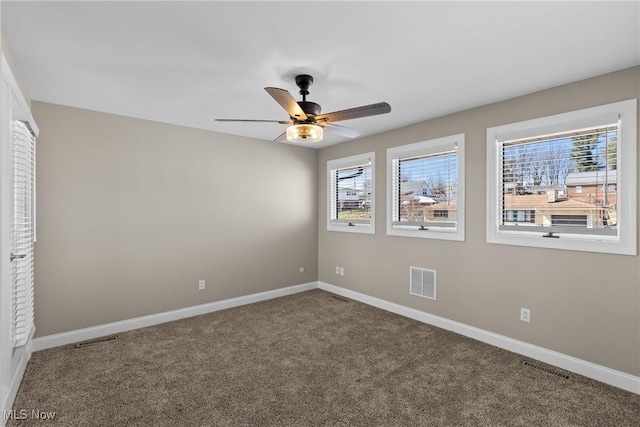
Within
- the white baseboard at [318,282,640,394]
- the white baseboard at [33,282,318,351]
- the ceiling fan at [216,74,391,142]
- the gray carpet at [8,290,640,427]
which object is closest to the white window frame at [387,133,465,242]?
the white baseboard at [318,282,640,394]

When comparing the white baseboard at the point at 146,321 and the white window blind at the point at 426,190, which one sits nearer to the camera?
the white baseboard at the point at 146,321

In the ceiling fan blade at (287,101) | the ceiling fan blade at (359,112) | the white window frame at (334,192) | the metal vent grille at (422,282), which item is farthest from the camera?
the white window frame at (334,192)

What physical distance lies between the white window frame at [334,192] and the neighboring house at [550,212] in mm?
1797

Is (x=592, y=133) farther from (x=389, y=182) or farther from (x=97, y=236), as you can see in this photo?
(x=97, y=236)

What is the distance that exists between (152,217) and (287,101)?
2.55 m

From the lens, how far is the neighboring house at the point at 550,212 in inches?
106

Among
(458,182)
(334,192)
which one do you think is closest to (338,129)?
(458,182)

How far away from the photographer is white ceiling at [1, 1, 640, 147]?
1.78 m

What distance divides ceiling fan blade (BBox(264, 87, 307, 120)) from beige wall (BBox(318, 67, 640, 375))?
2024 millimetres

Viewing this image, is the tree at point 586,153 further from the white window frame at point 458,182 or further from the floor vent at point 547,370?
the floor vent at point 547,370

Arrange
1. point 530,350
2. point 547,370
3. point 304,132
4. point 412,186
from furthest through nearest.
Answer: point 412,186 < point 530,350 < point 547,370 < point 304,132

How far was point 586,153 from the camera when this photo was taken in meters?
2.74

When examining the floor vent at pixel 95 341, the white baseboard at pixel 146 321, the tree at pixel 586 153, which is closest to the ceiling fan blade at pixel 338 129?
the tree at pixel 586 153

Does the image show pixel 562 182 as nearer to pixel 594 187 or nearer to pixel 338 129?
pixel 594 187
